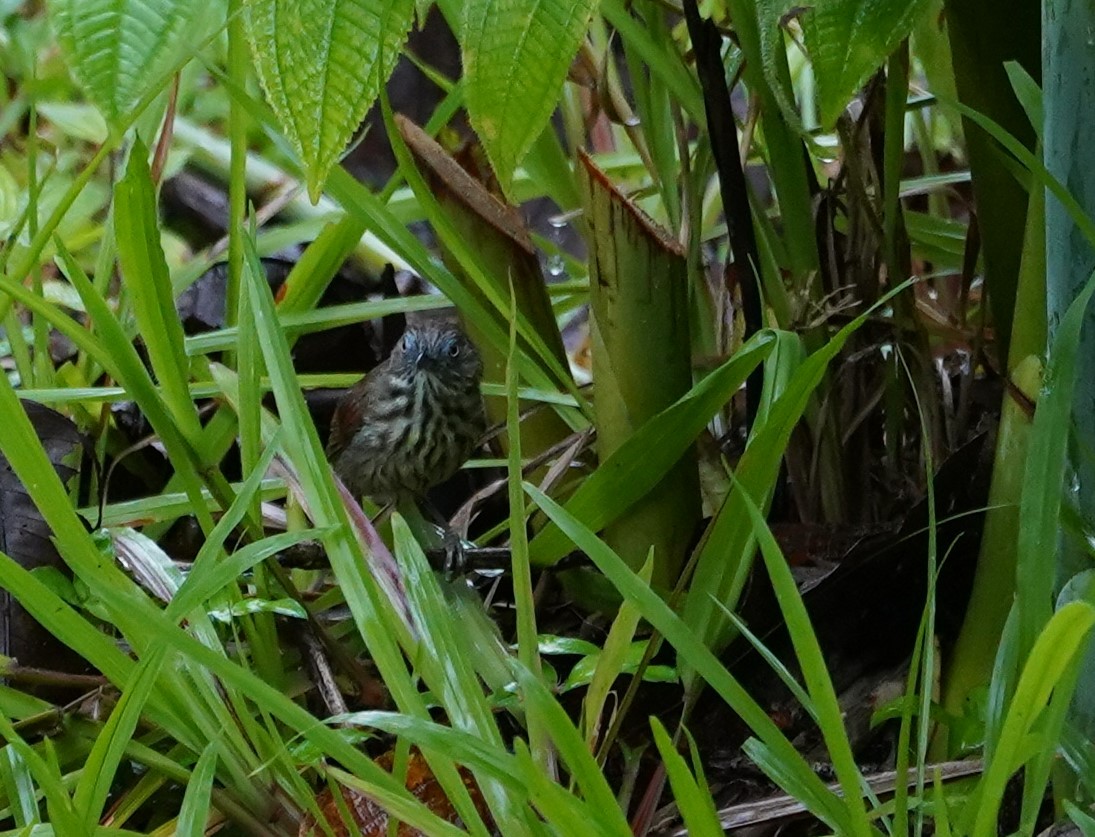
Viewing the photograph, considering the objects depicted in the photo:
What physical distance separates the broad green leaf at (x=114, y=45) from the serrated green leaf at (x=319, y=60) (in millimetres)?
48

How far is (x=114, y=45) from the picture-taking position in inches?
24.7

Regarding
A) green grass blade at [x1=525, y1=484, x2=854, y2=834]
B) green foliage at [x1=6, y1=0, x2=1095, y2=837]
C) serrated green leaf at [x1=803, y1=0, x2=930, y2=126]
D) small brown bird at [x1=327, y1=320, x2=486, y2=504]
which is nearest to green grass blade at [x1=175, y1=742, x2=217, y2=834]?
green foliage at [x1=6, y1=0, x2=1095, y2=837]

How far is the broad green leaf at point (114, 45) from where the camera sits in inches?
24.7

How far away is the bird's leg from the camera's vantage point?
4.86 feet

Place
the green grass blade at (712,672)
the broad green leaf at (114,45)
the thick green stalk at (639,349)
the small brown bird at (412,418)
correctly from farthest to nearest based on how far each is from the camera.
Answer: the small brown bird at (412,418) < the thick green stalk at (639,349) < the green grass blade at (712,672) < the broad green leaf at (114,45)

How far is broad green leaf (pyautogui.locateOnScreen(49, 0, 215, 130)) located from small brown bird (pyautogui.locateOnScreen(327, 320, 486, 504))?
137 cm

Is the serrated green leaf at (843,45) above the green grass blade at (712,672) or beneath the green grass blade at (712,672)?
above

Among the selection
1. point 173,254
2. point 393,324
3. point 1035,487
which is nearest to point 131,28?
point 1035,487

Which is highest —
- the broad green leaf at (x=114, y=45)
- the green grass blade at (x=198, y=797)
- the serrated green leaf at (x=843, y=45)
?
the broad green leaf at (x=114, y=45)

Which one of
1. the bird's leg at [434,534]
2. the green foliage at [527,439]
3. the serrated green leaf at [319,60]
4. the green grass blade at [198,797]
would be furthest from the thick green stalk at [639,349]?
the serrated green leaf at [319,60]

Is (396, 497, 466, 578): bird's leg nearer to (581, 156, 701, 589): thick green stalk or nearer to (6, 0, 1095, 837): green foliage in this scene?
(6, 0, 1095, 837): green foliage

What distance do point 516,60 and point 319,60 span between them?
0.10 m

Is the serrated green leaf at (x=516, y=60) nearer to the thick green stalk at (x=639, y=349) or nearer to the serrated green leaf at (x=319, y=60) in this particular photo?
the serrated green leaf at (x=319, y=60)

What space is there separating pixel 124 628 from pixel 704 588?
1.61ft
